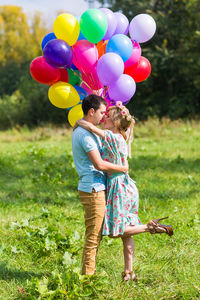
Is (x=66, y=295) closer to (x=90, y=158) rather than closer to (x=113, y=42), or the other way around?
(x=90, y=158)

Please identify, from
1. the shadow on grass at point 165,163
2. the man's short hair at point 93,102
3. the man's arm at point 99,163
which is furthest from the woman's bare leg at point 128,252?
the shadow on grass at point 165,163

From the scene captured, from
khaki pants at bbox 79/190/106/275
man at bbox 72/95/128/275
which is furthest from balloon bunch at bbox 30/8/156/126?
khaki pants at bbox 79/190/106/275

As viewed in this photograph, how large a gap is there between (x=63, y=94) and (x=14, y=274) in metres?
1.89

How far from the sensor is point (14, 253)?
4.01 metres

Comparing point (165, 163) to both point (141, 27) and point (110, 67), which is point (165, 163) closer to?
point (141, 27)

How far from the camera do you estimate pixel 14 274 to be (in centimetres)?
358

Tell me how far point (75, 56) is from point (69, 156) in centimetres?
583

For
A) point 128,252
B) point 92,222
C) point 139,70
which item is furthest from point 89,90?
point 128,252

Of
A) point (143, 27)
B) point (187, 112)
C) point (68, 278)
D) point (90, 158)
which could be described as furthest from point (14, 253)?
point (187, 112)

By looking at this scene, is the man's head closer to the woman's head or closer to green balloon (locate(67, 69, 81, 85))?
the woman's head

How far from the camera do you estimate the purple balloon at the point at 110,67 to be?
3.32 metres

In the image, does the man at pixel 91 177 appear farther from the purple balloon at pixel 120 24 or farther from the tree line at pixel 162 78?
the tree line at pixel 162 78

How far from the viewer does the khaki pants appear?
3.03 m

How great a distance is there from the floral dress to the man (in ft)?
0.22
